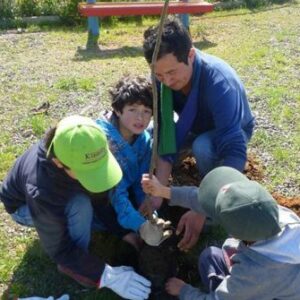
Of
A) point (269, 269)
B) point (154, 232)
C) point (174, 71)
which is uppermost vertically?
point (174, 71)

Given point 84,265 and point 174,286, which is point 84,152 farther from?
point 174,286

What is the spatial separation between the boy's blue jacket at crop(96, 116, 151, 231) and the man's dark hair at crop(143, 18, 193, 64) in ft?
1.53

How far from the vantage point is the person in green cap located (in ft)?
6.95

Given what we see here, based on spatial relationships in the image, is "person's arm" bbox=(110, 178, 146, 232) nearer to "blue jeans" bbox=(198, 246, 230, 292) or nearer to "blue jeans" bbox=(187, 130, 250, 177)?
"blue jeans" bbox=(198, 246, 230, 292)

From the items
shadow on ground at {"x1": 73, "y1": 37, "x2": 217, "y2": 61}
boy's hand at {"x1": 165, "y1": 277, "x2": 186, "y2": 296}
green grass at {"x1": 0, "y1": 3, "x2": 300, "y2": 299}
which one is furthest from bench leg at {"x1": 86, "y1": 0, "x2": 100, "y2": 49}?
boy's hand at {"x1": 165, "y1": 277, "x2": 186, "y2": 296}

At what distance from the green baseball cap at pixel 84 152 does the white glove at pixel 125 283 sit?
1.64ft

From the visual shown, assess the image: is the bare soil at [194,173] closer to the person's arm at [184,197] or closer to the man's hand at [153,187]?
the person's arm at [184,197]

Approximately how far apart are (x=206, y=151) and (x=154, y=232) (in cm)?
68

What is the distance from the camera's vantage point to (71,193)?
2.39 metres

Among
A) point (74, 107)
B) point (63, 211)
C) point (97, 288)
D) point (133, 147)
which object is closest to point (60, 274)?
point (97, 288)

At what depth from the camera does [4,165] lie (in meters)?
3.72

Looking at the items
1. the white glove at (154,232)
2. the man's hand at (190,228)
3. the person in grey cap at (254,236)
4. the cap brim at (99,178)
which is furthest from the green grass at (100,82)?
the person in grey cap at (254,236)

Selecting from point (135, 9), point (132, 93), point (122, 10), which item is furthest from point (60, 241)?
point (135, 9)

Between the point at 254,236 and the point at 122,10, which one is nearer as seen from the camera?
the point at 254,236
